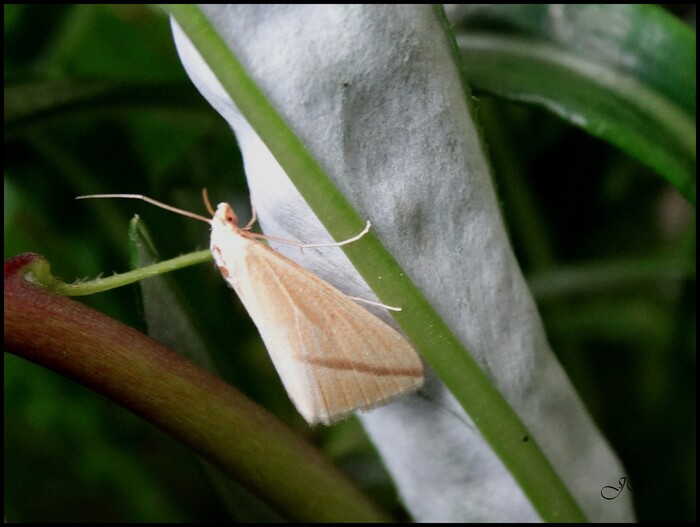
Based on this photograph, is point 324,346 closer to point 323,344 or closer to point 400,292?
point 323,344

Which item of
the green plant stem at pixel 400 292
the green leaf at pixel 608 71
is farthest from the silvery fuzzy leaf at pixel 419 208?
the green leaf at pixel 608 71

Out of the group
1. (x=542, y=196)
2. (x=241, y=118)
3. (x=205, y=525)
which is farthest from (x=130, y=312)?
(x=542, y=196)

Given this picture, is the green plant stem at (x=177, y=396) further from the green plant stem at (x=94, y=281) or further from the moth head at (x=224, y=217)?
the moth head at (x=224, y=217)

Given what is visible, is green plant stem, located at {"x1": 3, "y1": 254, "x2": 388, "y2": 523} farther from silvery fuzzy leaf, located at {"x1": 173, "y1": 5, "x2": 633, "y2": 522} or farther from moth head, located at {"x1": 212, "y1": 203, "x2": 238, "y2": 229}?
moth head, located at {"x1": 212, "y1": 203, "x2": 238, "y2": 229}

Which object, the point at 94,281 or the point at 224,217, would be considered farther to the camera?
the point at 224,217

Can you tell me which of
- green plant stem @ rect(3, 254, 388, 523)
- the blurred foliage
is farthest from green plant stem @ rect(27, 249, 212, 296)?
the blurred foliage

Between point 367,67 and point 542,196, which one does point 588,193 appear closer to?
point 542,196

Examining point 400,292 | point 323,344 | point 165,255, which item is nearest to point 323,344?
point 323,344
